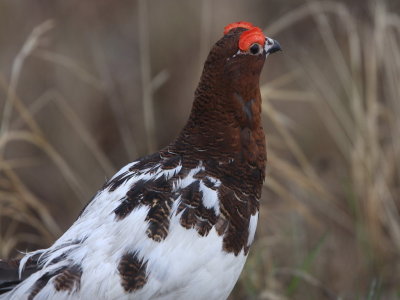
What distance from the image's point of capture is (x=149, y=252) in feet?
8.48

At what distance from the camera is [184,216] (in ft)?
8.75

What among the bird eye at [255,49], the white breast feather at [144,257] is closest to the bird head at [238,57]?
the bird eye at [255,49]

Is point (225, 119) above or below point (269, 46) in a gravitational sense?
below

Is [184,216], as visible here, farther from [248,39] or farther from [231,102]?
A: [248,39]

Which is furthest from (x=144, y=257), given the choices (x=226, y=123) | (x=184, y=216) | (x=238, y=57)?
(x=238, y=57)

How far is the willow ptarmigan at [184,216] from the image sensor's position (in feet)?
8.38

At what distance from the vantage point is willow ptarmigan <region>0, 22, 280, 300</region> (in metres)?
2.55

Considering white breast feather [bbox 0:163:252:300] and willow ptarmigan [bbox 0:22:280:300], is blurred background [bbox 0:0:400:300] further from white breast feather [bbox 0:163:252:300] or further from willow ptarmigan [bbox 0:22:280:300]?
white breast feather [bbox 0:163:252:300]

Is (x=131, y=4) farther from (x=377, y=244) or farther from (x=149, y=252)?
(x=149, y=252)

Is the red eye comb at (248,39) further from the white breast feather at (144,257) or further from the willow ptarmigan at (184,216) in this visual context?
the white breast feather at (144,257)

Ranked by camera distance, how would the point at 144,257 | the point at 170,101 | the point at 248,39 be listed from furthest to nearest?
the point at 170,101, the point at 248,39, the point at 144,257

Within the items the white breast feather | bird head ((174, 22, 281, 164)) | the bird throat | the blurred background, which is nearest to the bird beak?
bird head ((174, 22, 281, 164))

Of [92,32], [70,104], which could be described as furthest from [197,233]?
[92,32]

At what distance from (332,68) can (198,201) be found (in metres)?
3.60
